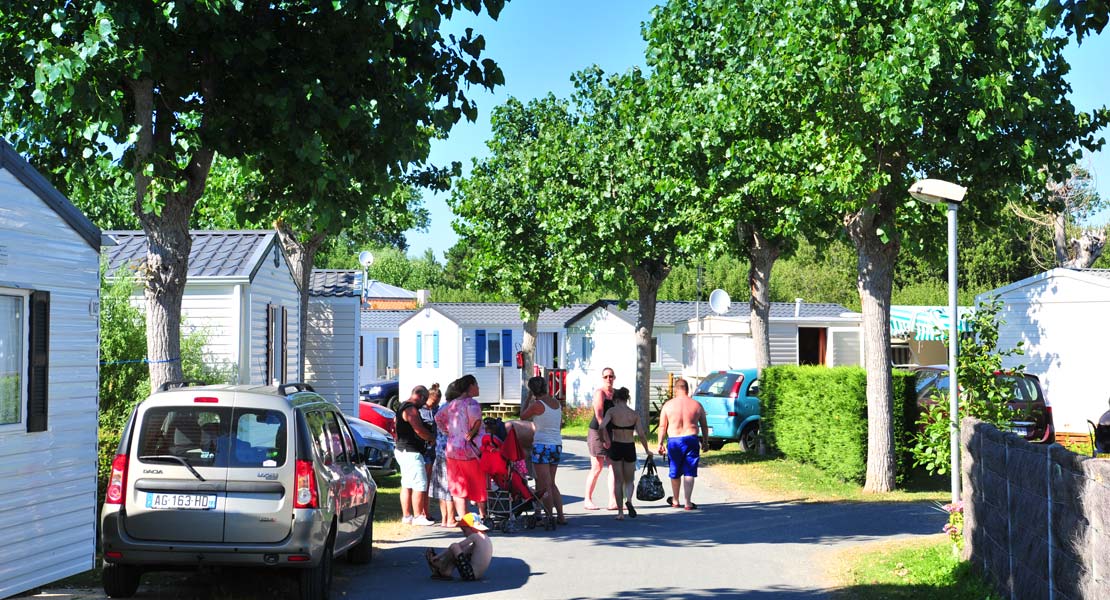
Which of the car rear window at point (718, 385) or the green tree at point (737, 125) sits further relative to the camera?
the car rear window at point (718, 385)

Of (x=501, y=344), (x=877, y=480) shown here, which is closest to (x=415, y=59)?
(x=877, y=480)

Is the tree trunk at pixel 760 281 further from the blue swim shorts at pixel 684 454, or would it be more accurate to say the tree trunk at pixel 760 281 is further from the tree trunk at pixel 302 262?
the tree trunk at pixel 302 262

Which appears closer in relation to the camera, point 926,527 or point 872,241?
point 926,527

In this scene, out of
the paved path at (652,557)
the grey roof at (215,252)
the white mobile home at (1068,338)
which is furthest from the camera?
the white mobile home at (1068,338)

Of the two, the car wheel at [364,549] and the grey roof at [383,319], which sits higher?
the grey roof at [383,319]

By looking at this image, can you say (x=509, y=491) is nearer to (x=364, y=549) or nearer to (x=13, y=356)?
(x=364, y=549)

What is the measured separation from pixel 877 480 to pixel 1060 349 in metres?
9.66

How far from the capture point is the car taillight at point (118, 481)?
877cm

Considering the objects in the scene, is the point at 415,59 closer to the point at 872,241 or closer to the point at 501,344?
the point at 872,241

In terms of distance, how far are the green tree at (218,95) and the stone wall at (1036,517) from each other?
18.7 ft

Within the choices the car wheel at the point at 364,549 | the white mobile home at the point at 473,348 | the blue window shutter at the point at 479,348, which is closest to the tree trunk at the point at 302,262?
the car wheel at the point at 364,549

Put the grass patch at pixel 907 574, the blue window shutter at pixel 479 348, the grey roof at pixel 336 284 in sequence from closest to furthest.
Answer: the grass patch at pixel 907 574 < the grey roof at pixel 336 284 < the blue window shutter at pixel 479 348

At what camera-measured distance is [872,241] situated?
1705 centimetres

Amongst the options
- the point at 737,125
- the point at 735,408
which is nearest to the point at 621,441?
the point at 737,125
